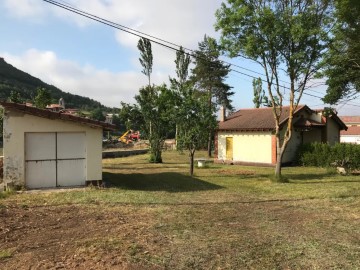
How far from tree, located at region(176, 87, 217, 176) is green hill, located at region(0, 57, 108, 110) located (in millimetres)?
70624

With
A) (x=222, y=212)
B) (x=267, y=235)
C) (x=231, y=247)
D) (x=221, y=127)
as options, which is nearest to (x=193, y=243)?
(x=231, y=247)

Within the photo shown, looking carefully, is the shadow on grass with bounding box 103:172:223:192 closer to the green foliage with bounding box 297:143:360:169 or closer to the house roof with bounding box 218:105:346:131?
the green foliage with bounding box 297:143:360:169

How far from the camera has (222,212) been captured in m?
10.5

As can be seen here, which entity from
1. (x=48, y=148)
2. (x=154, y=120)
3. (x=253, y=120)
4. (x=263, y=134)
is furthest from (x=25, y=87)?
(x=48, y=148)

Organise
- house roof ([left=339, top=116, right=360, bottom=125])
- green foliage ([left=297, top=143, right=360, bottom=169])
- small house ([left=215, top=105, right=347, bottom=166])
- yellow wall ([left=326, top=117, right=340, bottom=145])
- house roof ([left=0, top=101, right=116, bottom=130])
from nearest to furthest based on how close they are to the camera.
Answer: house roof ([left=0, top=101, right=116, bottom=130]), green foliage ([left=297, top=143, right=360, bottom=169]), small house ([left=215, top=105, right=347, bottom=166]), yellow wall ([left=326, top=117, right=340, bottom=145]), house roof ([left=339, top=116, right=360, bottom=125])

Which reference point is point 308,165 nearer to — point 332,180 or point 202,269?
point 332,180

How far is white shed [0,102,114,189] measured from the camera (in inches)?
537

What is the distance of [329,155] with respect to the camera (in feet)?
83.0

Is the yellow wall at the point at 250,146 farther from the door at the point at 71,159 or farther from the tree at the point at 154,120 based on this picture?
the door at the point at 71,159

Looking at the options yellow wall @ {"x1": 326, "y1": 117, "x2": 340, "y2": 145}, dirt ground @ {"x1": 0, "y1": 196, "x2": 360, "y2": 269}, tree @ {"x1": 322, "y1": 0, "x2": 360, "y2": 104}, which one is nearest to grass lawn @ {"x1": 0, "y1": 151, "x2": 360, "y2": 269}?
dirt ground @ {"x1": 0, "y1": 196, "x2": 360, "y2": 269}

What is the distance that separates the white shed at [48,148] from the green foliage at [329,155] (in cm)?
1566

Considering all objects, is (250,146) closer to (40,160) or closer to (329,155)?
(329,155)

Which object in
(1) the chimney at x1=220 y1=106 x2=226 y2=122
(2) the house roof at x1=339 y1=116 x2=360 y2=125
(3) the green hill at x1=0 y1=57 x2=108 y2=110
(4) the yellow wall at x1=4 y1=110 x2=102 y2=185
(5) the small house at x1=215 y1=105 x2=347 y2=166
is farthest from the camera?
(3) the green hill at x1=0 y1=57 x2=108 y2=110

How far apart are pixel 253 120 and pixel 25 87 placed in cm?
8016
